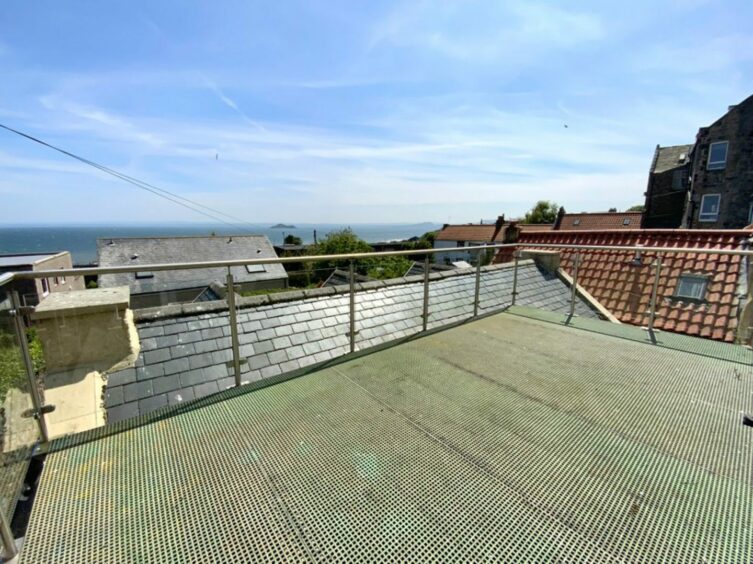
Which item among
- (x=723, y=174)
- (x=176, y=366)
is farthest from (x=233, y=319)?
(x=723, y=174)

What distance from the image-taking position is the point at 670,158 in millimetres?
20031

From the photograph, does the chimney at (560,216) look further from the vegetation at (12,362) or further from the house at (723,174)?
the vegetation at (12,362)

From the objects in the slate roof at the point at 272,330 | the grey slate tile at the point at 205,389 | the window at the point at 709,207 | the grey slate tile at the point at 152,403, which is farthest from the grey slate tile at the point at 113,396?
the window at the point at 709,207

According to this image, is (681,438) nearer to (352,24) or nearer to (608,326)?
(608,326)

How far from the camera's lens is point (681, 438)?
70.4 inches

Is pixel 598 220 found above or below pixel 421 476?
above

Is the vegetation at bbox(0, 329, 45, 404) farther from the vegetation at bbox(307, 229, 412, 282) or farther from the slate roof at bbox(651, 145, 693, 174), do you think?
the slate roof at bbox(651, 145, 693, 174)

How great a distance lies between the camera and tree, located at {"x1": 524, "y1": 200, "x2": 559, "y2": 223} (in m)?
45.3

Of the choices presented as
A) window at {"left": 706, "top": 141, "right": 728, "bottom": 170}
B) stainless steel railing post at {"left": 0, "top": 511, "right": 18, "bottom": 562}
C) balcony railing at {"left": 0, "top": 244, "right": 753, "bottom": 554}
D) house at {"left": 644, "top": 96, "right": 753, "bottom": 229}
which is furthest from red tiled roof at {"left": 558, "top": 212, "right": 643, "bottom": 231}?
stainless steel railing post at {"left": 0, "top": 511, "right": 18, "bottom": 562}

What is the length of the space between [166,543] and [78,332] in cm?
173

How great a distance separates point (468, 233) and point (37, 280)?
113 ft

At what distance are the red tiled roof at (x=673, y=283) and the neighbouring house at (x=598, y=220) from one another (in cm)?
1912

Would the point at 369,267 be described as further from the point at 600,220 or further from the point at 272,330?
the point at 600,220

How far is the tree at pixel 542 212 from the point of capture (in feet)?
149
